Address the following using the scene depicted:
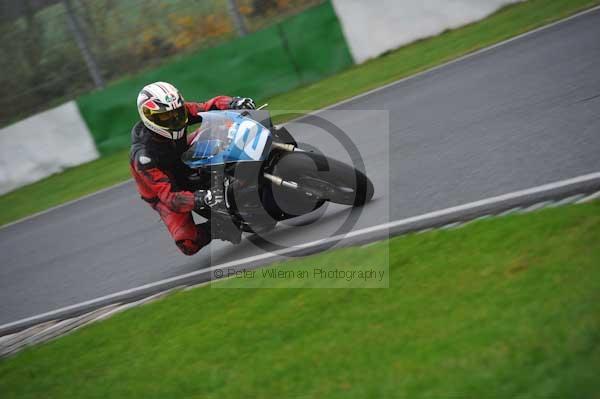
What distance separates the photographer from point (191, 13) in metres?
15.6

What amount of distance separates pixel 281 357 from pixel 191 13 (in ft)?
40.0

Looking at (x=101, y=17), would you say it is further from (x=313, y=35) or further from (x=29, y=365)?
(x=29, y=365)

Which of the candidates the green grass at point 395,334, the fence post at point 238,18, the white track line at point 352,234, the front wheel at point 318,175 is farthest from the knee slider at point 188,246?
the fence post at point 238,18

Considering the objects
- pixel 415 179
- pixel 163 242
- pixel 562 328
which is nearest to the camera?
pixel 562 328

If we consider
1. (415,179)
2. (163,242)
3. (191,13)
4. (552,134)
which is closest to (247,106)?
(415,179)

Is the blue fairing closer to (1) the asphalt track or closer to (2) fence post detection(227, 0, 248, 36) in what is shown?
(1) the asphalt track

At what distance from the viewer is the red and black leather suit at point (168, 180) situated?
675 cm

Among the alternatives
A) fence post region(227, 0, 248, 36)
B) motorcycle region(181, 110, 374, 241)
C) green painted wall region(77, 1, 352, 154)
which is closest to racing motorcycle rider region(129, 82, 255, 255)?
motorcycle region(181, 110, 374, 241)

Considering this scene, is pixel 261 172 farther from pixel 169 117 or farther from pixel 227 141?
pixel 169 117

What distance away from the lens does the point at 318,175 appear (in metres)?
6.49

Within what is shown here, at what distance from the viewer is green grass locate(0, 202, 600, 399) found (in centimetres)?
359

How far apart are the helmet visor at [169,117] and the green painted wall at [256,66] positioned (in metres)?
8.25

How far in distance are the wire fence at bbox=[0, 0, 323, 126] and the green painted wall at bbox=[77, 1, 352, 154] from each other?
40cm

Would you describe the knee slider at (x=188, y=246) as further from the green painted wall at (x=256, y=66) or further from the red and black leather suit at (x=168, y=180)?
the green painted wall at (x=256, y=66)
